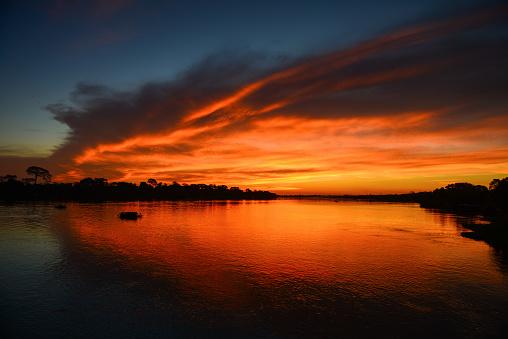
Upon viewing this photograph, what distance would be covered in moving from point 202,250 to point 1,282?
2891cm

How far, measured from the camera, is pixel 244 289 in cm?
3638

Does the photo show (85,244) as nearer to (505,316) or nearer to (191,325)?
(191,325)

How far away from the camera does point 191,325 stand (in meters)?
27.1

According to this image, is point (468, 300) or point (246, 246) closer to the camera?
point (468, 300)

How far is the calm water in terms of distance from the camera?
27.0 meters

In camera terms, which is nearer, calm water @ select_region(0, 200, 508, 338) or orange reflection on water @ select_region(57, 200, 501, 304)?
calm water @ select_region(0, 200, 508, 338)

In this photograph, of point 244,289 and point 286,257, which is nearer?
point 244,289

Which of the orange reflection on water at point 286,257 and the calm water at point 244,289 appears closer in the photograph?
the calm water at point 244,289

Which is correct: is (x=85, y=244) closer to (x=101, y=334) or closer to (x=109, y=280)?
(x=109, y=280)

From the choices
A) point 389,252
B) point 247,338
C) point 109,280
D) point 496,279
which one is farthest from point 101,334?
point 389,252

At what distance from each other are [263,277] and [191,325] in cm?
1571

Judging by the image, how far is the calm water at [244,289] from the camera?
27.0 metres

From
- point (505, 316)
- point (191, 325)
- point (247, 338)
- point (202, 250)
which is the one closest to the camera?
point (247, 338)

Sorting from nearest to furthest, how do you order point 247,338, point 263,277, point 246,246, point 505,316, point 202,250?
point 247,338
point 505,316
point 263,277
point 202,250
point 246,246
